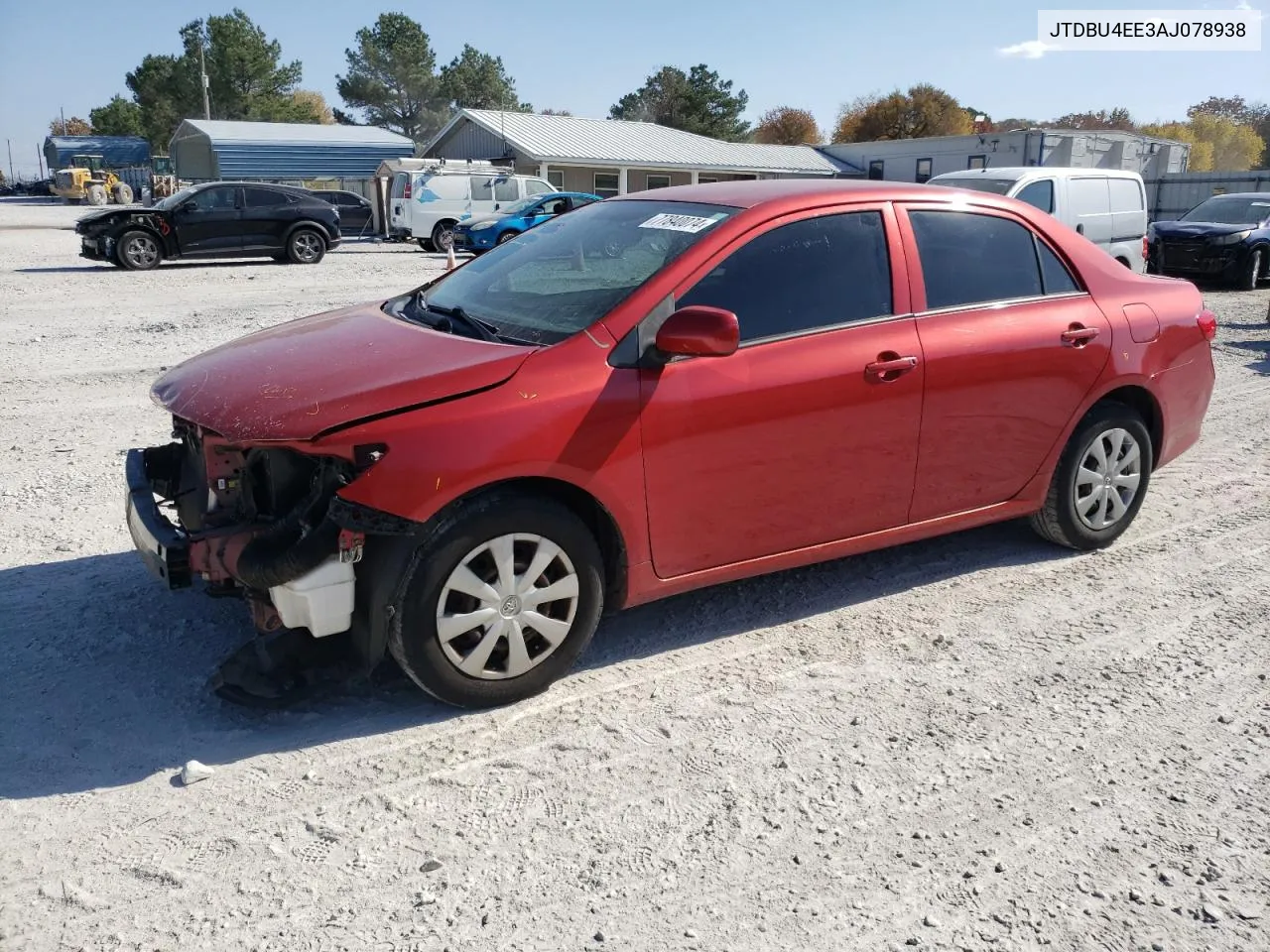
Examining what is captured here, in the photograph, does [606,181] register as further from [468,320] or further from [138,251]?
[468,320]

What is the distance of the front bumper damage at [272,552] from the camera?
10.6ft

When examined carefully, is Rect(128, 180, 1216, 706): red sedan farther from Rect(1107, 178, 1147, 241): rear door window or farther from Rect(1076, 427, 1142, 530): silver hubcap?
Rect(1107, 178, 1147, 241): rear door window

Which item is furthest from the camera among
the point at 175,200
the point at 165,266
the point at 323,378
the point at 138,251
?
the point at 165,266

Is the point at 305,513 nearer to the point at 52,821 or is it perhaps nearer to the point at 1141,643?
the point at 52,821

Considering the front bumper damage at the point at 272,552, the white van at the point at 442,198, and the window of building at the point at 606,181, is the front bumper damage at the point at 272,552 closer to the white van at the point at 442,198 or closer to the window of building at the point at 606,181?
the white van at the point at 442,198

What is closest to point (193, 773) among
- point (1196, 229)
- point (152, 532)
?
point (152, 532)

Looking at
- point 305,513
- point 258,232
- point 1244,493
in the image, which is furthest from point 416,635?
point 258,232

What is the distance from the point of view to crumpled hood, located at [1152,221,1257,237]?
59.3 feet

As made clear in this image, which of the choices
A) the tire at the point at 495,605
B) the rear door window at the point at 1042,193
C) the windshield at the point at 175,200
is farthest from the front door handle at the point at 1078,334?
the windshield at the point at 175,200

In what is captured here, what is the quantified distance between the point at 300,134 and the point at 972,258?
46.7 metres

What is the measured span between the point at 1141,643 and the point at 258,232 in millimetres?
A: 19377

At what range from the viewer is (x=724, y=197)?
14.1 ft

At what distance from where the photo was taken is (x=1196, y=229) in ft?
60.0

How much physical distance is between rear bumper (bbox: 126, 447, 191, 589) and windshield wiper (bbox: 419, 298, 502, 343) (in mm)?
1231
